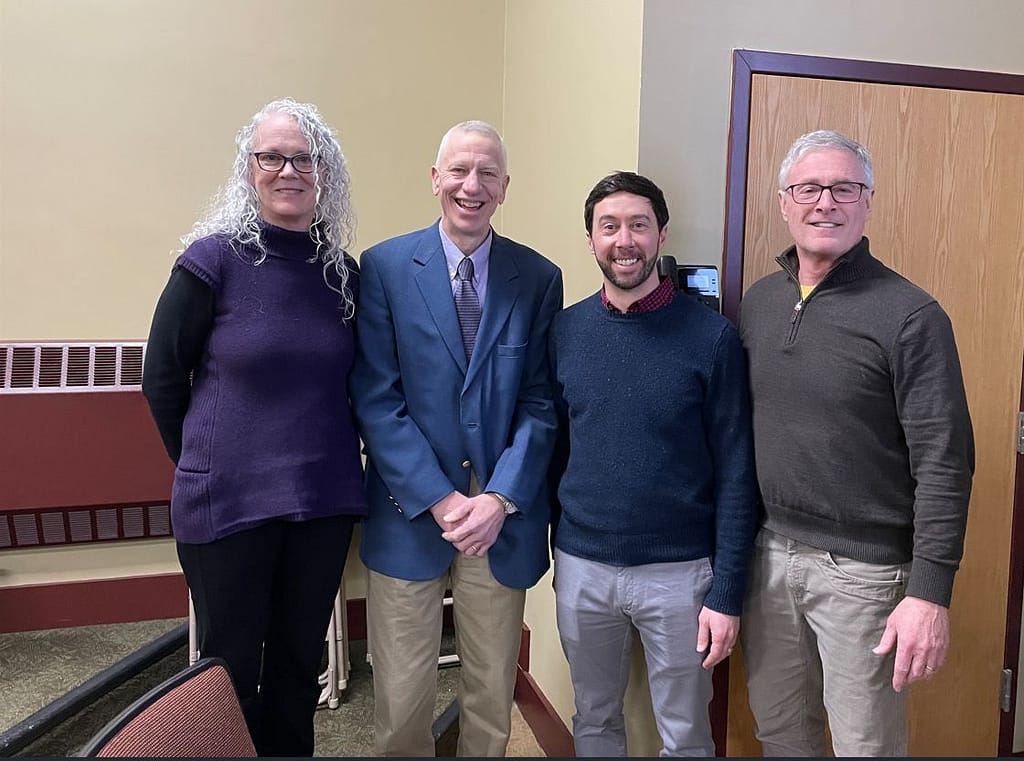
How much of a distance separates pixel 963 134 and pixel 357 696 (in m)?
2.39

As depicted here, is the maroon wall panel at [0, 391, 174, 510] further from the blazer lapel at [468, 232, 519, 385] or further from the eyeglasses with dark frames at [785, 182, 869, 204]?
the eyeglasses with dark frames at [785, 182, 869, 204]

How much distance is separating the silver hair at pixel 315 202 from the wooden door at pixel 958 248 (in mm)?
939

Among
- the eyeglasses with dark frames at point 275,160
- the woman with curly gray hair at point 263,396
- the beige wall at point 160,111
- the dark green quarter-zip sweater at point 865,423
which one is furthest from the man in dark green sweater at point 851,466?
the beige wall at point 160,111

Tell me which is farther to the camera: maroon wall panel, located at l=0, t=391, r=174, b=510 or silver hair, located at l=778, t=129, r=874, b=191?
maroon wall panel, located at l=0, t=391, r=174, b=510

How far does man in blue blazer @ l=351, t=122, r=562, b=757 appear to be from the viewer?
1.60 metres

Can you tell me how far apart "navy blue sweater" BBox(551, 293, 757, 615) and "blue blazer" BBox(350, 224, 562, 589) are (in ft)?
0.46

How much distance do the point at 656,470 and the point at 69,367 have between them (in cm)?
212

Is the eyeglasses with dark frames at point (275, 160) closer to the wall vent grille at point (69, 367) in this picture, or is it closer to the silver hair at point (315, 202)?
the silver hair at point (315, 202)

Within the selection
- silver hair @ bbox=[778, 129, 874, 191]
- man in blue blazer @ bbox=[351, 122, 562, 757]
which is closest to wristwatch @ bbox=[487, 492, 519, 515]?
man in blue blazer @ bbox=[351, 122, 562, 757]

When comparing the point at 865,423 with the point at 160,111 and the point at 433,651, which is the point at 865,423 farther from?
the point at 160,111

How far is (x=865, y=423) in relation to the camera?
1.44m

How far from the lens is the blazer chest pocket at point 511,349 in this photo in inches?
64.5

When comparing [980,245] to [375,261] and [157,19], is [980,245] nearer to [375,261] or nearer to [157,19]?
[375,261]

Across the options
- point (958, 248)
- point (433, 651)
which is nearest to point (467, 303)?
point (433, 651)
